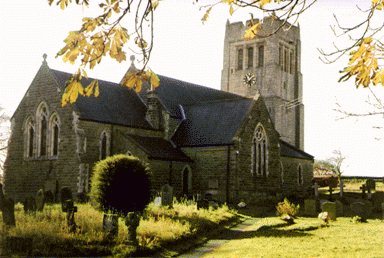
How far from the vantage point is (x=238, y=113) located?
33.7 m

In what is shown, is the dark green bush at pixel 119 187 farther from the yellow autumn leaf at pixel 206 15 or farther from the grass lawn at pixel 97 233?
the yellow autumn leaf at pixel 206 15

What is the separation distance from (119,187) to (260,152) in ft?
61.9

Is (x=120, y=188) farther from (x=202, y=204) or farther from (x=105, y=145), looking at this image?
(x=105, y=145)

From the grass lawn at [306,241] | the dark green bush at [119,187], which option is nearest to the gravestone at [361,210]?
the grass lawn at [306,241]

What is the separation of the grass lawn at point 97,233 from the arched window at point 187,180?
11250mm

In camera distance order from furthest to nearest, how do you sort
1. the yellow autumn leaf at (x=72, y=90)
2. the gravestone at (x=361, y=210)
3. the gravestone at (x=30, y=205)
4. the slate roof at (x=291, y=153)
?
the slate roof at (x=291, y=153)
the gravestone at (x=361, y=210)
the gravestone at (x=30, y=205)
the yellow autumn leaf at (x=72, y=90)

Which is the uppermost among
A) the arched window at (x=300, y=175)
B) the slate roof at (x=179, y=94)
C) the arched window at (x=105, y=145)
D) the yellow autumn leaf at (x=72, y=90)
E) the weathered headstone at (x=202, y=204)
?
the slate roof at (x=179, y=94)

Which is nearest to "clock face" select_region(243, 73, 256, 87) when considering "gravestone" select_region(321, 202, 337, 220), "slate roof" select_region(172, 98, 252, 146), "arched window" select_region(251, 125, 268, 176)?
"slate roof" select_region(172, 98, 252, 146)

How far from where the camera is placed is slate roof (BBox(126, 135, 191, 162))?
97.3 feet

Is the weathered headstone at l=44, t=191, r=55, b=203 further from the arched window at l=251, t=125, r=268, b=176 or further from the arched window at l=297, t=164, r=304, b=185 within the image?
the arched window at l=297, t=164, r=304, b=185

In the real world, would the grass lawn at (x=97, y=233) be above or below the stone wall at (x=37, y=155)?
below

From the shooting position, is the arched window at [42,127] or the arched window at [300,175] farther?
the arched window at [300,175]

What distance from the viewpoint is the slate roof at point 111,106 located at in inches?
1208

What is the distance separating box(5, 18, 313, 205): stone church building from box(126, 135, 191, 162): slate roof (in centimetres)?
10
